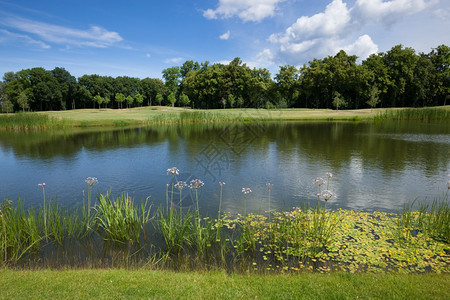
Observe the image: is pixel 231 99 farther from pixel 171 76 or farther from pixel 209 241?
pixel 209 241

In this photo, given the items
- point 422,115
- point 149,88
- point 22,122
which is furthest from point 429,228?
point 149,88

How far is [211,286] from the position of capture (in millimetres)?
4570

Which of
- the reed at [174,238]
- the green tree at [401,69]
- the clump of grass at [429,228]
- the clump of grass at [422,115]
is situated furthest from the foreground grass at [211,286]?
the green tree at [401,69]

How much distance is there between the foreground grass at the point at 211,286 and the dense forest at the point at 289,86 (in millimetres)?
65659

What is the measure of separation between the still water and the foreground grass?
3280mm

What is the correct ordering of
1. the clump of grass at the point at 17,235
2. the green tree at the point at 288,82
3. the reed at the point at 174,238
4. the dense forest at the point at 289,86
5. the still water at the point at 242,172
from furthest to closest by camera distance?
1. the green tree at the point at 288,82
2. the dense forest at the point at 289,86
3. the still water at the point at 242,172
4. the reed at the point at 174,238
5. the clump of grass at the point at 17,235

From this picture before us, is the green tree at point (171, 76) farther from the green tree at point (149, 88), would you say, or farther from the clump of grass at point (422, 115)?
the clump of grass at point (422, 115)

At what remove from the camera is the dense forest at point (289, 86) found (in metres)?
68.2

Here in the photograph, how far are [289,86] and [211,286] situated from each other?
75647 mm

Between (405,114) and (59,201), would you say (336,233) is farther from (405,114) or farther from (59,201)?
(405,114)

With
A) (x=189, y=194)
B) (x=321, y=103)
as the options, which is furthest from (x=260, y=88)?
(x=189, y=194)

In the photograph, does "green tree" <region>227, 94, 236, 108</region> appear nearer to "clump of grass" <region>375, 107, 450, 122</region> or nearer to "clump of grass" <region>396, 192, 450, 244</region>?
"clump of grass" <region>375, 107, 450, 122</region>

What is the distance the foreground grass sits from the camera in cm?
424

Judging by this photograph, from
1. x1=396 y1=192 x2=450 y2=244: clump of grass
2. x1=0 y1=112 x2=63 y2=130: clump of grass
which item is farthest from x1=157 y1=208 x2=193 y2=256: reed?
x1=0 y1=112 x2=63 y2=130: clump of grass
